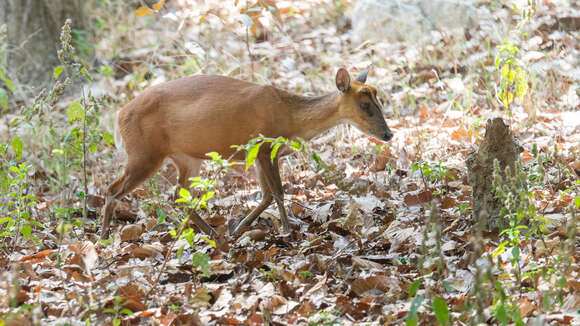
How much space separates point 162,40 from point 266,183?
21.0 feet

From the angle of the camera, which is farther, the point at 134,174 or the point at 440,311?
the point at 134,174

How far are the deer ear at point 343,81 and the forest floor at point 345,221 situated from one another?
0.71m

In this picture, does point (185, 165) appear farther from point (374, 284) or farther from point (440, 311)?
point (440, 311)

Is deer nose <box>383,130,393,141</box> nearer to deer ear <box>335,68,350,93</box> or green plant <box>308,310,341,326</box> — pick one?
deer ear <box>335,68,350,93</box>

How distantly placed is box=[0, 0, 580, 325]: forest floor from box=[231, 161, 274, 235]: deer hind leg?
87mm

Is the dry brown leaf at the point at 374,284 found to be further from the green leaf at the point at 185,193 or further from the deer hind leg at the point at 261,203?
the deer hind leg at the point at 261,203

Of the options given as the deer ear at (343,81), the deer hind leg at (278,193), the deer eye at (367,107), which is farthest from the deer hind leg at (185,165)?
the deer eye at (367,107)

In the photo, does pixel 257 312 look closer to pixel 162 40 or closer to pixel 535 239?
pixel 535 239

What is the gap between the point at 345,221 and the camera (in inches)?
177

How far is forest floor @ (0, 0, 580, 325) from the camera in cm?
332

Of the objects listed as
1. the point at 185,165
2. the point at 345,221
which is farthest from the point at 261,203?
the point at 345,221

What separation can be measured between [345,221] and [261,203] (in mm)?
1229

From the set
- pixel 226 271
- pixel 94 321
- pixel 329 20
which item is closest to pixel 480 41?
pixel 329 20

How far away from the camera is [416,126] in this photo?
722cm
